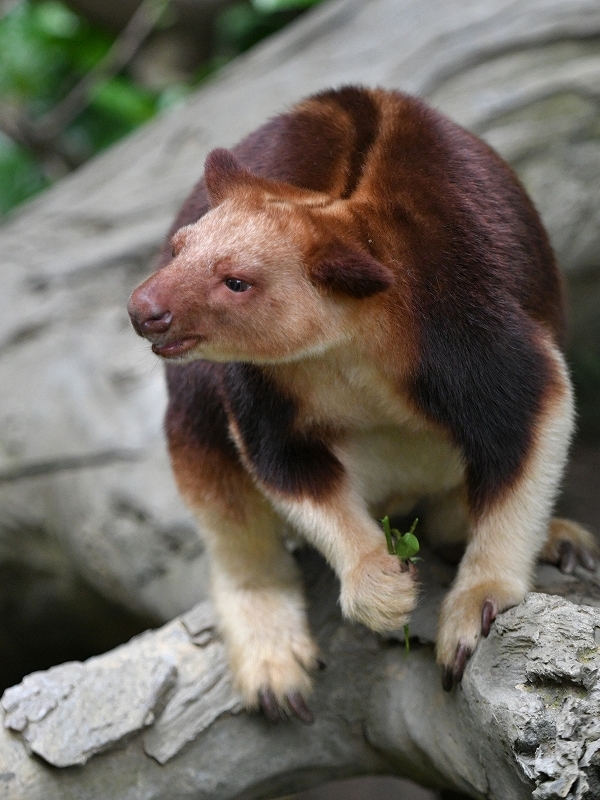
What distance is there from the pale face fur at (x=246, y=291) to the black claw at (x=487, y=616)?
86 cm

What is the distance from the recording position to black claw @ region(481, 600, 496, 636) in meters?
2.60

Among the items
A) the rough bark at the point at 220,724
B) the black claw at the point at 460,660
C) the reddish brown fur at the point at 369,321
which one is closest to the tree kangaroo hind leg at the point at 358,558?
the reddish brown fur at the point at 369,321

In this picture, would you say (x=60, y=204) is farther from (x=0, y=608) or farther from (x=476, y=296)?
(x=476, y=296)

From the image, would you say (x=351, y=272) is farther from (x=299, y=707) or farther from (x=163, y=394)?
(x=163, y=394)

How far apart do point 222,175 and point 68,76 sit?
6.07 metres

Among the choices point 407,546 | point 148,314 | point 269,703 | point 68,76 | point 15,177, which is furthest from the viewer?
point 68,76

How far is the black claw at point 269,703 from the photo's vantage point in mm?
3070

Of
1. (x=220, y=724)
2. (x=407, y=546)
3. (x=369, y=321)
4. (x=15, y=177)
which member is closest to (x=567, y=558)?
(x=407, y=546)

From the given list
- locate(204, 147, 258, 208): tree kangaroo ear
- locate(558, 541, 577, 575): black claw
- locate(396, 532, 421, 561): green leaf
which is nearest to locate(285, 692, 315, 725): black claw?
locate(396, 532, 421, 561): green leaf

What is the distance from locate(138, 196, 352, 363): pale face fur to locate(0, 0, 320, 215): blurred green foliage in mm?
5237

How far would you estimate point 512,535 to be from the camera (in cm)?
273

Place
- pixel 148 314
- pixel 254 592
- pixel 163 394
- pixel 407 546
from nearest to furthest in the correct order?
1. pixel 148 314
2. pixel 407 546
3. pixel 254 592
4. pixel 163 394

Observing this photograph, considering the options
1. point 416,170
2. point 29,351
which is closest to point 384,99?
point 416,170

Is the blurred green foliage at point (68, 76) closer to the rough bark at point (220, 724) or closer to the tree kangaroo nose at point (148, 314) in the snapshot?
the rough bark at point (220, 724)
